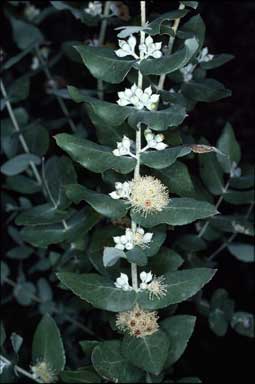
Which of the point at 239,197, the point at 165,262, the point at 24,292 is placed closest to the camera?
the point at 165,262

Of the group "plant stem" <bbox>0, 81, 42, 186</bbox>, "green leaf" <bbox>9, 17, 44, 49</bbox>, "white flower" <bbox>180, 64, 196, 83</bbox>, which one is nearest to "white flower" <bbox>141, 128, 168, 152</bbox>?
"white flower" <bbox>180, 64, 196, 83</bbox>

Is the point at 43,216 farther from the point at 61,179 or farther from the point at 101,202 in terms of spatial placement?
the point at 101,202

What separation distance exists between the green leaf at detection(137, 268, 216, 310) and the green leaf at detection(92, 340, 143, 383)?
125mm

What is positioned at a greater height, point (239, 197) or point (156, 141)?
point (156, 141)

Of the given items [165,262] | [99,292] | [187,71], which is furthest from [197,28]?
[99,292]

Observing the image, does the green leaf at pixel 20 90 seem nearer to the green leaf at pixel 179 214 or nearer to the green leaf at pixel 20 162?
the green leaf at pixel 20 162

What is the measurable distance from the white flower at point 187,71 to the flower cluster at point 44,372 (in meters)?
0.67

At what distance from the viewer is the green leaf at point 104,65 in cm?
115

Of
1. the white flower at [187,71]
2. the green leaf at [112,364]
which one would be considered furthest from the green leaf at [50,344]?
the white flower at [187,71]

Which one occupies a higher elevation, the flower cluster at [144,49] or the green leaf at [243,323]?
the flower cluster at [144,49]

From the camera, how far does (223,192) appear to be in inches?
62.4

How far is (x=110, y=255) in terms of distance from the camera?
1.16 m

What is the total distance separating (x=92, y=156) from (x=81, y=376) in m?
0.43

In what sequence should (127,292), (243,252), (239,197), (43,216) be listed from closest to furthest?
(127,292) < (43,216) < (239,197) < (243,252)
